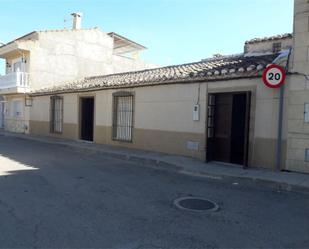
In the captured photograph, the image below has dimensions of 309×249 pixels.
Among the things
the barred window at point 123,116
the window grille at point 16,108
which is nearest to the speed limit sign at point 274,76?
the barred window at point 123,116

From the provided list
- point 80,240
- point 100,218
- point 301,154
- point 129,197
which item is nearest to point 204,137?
point 301,154

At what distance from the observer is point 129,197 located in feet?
19.9

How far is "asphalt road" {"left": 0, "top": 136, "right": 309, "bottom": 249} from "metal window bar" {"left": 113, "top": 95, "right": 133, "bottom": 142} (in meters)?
5.04

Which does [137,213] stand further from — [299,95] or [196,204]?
[299,95]

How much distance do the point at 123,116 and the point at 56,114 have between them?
6309 millimetres

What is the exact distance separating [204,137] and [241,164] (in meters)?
1.45

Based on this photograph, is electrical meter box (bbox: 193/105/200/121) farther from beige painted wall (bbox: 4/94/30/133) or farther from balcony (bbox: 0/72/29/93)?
beige painted wall (bbox: 4/94/30/133)

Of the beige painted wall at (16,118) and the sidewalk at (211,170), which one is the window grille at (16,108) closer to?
the beige painted wall at (16,118)

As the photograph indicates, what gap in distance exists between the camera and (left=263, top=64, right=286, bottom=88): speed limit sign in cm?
816

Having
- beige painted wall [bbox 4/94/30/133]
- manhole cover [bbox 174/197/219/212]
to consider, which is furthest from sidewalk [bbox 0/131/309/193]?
beige painted wall [bbox 4/94/30/133]

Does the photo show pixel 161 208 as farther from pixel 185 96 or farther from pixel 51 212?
pixel 185 96

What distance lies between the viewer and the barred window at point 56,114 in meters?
17.7

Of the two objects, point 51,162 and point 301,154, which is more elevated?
point 301,154

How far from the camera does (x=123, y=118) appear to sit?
1367 cm
